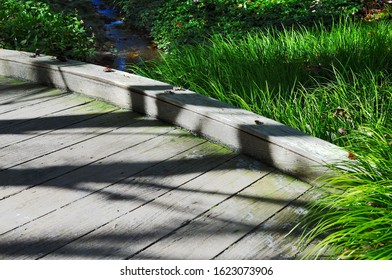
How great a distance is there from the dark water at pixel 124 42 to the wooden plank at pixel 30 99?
10.1 feet

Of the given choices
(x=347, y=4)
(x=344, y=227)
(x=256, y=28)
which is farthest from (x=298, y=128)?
(x=347, y=4)

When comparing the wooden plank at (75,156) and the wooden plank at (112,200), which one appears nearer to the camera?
the wooden plank at (112,200)

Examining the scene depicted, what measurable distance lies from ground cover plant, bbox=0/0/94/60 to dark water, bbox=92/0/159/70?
112 centimetres

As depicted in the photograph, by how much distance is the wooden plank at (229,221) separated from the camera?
2584 mm

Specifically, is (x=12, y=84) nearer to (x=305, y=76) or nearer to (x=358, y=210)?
(x=305, y=76)

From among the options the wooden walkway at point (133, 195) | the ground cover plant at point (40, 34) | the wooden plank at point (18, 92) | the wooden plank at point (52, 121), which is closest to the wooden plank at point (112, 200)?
the wooden walkway at point (133, 195)

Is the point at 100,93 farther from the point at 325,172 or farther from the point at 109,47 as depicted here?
the point at 109,47

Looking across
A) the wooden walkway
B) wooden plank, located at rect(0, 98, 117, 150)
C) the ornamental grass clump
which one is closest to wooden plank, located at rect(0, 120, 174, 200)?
the wooden walkway

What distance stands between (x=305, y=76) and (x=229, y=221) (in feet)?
6.62

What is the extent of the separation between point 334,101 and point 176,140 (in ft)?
3.30

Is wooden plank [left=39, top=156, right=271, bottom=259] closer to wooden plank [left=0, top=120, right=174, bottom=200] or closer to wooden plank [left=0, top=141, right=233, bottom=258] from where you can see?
wooden plank [left=0, top=141, right=233, bottom=258]

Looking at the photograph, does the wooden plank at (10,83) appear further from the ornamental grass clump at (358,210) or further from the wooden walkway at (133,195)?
the ornamental grass clump at (358,210)

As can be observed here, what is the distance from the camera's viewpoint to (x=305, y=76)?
14.9 feet

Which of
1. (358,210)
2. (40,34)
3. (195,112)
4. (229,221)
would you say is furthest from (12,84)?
(358,210)
